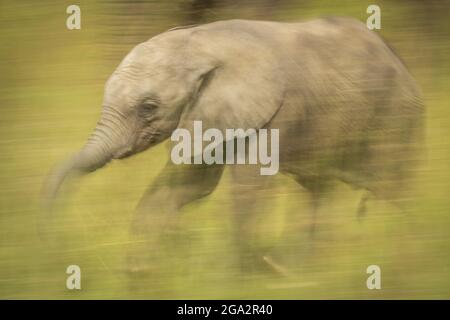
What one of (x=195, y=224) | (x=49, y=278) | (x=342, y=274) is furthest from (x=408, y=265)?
(x=49, y=278)

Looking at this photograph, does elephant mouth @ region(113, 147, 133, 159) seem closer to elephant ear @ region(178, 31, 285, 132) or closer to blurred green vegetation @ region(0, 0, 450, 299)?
blurred green vegetation @ region(0, 0, 450, 299)

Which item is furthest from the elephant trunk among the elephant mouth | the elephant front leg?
the elephant front leg

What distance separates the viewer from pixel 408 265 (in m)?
2.61

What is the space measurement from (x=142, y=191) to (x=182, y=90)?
405mm

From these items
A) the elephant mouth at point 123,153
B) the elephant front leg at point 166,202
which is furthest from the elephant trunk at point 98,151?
the elephant front leg at point 166,202

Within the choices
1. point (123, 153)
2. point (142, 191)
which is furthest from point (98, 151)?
point (142, 191)

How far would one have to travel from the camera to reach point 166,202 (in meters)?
2.53

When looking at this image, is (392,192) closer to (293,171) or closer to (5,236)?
(293,171)

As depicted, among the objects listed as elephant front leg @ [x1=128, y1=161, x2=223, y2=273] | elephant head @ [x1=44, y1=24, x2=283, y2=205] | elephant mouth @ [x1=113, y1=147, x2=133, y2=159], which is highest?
elephant head @ [x1=44, y1=24, x2=283, y2=205]

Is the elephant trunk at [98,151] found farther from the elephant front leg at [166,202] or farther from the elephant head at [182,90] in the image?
the elephant front leg at [166,202]

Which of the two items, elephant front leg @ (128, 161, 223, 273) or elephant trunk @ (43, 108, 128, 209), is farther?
elephant front leg @ (128, 161, 223, 273)

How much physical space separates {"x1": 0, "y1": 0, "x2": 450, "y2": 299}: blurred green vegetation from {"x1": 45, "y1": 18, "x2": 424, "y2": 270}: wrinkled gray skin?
0.17 feet

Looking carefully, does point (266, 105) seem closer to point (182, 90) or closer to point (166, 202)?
point (182, 90)

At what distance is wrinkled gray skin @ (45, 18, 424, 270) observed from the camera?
242 centimetres
